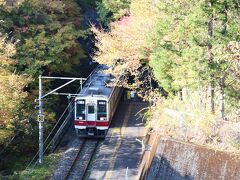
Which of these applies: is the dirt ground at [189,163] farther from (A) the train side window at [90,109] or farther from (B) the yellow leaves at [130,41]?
(B) the yellow leaves at [130,41]

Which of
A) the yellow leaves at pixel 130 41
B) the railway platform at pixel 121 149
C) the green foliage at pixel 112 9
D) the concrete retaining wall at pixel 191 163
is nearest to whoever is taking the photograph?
the concrete retaining wall at pixel 191 163

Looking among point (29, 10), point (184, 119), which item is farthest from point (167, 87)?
point (29, 10)

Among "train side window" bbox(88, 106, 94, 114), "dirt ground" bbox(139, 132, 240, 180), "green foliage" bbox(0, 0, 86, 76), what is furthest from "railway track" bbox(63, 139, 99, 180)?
"green foliage" bbox(0, 0, 86, 76)

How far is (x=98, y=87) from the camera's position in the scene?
23.5 m

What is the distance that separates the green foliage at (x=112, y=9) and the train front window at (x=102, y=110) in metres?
8.55

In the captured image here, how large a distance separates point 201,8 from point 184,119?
506 centimetres

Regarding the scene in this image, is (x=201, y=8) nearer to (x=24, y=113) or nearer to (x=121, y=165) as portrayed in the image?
(x=121, y=165)

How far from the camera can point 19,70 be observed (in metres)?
23.6

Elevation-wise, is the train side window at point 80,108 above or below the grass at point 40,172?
above

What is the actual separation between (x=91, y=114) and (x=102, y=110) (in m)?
0.61

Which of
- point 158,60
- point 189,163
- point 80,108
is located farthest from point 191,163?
point 80,108

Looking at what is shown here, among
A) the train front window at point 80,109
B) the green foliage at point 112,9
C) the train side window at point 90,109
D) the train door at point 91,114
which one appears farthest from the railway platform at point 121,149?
the green foliage at point 112,9

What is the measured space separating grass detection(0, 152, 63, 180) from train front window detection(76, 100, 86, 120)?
258 centimetres

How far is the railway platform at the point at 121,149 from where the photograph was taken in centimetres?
1870
